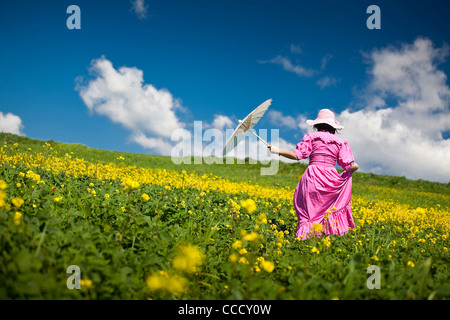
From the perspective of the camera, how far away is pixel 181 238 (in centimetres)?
310

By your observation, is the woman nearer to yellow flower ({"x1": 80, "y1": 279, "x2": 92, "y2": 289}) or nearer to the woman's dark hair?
the woman's dark hair

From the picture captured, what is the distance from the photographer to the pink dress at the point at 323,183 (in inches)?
203

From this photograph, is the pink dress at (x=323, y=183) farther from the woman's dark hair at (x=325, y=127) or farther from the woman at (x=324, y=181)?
the woman's dark hair at (x=325, y=127)

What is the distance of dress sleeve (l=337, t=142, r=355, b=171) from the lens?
520 centimetres

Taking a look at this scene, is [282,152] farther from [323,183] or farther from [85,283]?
[85,283]

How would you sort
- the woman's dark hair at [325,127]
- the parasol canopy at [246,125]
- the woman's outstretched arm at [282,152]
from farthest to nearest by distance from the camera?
the woman's dark hair at [325,127] → the woman's outstretched arm at [282,152] → the parasol canopy at [246,125]

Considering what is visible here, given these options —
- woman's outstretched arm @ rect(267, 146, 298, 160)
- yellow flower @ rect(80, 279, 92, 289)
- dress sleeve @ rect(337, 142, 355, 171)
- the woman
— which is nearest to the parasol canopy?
woman's outstretched arm @ rect(267, 146, 298, 160)

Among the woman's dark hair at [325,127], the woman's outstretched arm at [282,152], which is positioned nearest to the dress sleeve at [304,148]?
the woman's outstretched arm at [282,152]

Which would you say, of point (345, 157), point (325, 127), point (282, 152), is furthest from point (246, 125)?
point (345, 157)

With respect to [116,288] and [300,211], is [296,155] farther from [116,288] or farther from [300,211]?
[116,288]

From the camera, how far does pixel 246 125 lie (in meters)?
5.12

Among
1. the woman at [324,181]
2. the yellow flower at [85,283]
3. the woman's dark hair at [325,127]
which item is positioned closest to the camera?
the yellow flower at [85,283]

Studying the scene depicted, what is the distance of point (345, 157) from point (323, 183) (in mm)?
652
